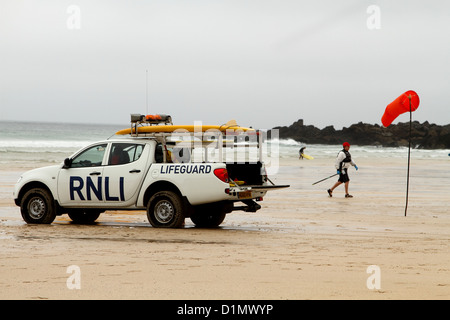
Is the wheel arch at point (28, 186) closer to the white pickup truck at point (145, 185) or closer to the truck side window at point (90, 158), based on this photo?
the white pickup truck at point (145, 185)

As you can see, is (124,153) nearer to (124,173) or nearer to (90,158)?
(124,173)

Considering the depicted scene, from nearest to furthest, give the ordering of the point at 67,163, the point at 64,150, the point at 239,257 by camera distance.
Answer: the point at 239,257, the point at 67,163, the point at 64,150

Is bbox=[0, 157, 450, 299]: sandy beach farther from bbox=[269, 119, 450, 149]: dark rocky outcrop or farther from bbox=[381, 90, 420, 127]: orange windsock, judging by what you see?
bbox=[269, 119, 450, 149]: dark rocky outcrop

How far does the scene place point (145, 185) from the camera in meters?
12.7

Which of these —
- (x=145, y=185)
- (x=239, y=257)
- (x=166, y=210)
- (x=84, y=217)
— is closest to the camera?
(x=239, y=257)

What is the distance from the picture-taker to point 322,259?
912cm

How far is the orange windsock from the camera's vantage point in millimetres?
15352

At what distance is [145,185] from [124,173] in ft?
1.64

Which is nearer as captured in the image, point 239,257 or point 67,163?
point 239,257

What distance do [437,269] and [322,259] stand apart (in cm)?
150

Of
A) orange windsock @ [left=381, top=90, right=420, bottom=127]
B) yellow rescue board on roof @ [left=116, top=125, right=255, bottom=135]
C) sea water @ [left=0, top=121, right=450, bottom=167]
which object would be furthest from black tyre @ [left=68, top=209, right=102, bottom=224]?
sea water @ [left=0, top=121, right=450, bottom=167]

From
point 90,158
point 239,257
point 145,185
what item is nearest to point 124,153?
point 90,158

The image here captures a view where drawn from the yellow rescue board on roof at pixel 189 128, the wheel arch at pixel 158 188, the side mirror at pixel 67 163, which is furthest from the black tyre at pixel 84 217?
the yellow rescue board on roof at pixel 189 128

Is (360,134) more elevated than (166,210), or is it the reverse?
(360,134)
